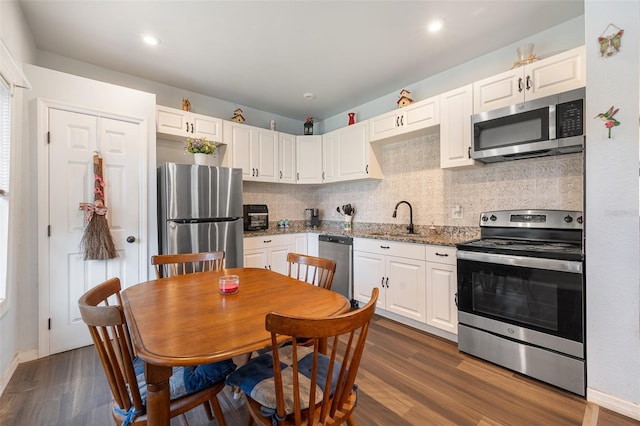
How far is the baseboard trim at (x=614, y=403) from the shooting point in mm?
1608

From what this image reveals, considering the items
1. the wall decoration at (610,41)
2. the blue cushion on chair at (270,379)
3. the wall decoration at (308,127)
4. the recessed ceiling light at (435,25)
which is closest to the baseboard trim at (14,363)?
the blue cushion on chair at (270,379)

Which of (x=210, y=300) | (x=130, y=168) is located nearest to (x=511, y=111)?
(x=210, y=300)

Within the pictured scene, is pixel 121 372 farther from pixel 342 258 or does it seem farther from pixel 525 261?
pixel 342 258

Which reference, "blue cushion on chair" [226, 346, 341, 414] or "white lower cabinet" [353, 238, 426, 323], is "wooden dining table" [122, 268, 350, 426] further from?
"white lower cabinet" [353, 238, 426, 323]

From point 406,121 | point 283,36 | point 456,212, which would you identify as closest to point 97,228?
point 283,36

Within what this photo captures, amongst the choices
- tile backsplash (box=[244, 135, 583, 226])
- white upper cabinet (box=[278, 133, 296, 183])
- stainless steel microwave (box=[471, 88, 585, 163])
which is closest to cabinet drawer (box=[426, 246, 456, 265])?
tile backsplash (box=[244, 135, 583, 226])

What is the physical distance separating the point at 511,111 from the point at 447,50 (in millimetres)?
908

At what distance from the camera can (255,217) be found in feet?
12.9

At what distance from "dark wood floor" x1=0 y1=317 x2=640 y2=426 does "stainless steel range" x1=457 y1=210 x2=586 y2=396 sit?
134 millimetres

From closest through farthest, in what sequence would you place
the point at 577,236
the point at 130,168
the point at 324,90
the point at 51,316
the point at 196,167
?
1. the point at 577,236
2. the point at 51,316
3. the point at 130,168
4. the point at 196,167
5. the point at 324,90

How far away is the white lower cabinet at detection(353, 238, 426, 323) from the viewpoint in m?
2.73

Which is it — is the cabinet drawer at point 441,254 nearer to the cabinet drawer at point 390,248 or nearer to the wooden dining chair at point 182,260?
the cabinet drawer at point 390,248

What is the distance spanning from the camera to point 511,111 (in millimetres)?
2260

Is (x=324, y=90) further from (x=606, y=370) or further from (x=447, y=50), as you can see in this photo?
(x=606, y=370)
